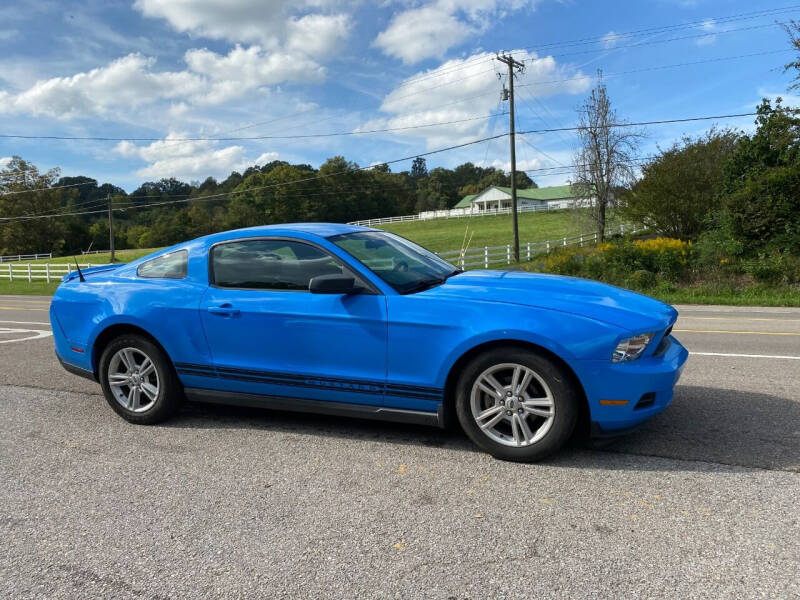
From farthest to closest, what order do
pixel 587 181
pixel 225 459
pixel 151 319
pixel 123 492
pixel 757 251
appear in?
pixel 587 181 → pixel 757 251 → pixel 151 319 → pixel 225 459 → pixel 123 492

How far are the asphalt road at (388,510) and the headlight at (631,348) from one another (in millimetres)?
688

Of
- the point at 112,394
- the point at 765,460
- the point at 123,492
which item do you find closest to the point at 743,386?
the point at 765,460

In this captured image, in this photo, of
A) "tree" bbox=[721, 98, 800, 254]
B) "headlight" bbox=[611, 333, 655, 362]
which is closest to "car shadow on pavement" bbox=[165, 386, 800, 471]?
"headlight" bbox=[611, 333, 655, 362]

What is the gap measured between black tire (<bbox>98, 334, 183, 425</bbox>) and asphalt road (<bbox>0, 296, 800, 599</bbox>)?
110 millimetres

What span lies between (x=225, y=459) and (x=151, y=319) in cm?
134

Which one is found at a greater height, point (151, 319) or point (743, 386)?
point (151, 319)

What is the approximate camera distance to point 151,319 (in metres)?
4.62

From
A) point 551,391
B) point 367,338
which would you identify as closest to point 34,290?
point 367,338

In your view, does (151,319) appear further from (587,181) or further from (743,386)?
(587,181)

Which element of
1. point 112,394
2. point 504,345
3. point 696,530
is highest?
point 504,345

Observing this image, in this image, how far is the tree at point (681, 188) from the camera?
2803cm

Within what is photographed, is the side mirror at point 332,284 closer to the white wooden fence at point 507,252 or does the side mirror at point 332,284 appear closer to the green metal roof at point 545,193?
the white wooden fence at point 507,252

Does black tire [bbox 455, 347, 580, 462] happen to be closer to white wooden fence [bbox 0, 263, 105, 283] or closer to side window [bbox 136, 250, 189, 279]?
side window [bbox 136, 250, 189, 279]

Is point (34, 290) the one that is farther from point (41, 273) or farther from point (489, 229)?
point (489, 229)
